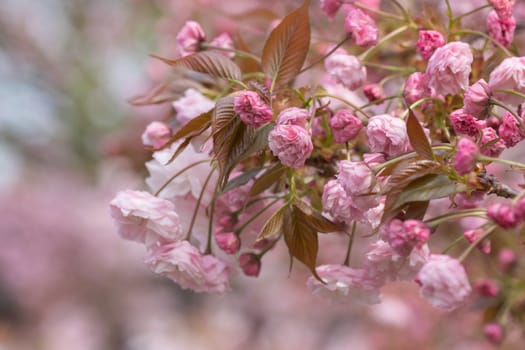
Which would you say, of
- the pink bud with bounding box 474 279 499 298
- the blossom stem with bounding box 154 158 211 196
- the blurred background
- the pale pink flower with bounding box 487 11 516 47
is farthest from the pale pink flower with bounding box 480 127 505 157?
the blurred background

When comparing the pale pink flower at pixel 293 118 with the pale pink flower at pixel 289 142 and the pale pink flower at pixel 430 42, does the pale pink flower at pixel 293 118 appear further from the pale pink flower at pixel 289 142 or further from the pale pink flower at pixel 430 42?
the pale pink flower at pixel 430 42

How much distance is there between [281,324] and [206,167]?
1.89m

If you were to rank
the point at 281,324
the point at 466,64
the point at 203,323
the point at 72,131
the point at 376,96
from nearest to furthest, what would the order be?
1. the point at 466,64
2. the point at 376,96
3. the point at 281,324
4. the point at 72,131
5. the point at 203,323

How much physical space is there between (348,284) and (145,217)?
165 millimetres

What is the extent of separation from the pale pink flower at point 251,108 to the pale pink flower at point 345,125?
2.7 inches

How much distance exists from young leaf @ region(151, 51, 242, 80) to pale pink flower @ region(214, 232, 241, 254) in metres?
0.13

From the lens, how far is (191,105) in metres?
0.62

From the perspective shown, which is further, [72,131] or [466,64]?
[72,131]

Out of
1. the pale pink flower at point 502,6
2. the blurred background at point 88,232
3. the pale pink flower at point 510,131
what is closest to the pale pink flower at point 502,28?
the pale pink flower at point 502,6

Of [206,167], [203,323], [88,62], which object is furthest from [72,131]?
[206,167]

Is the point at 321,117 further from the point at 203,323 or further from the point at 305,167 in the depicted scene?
the point at 203,323

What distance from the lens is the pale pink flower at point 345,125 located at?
0.52m

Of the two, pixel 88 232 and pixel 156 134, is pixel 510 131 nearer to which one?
pixel 156 134

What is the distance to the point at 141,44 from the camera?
100 inches
